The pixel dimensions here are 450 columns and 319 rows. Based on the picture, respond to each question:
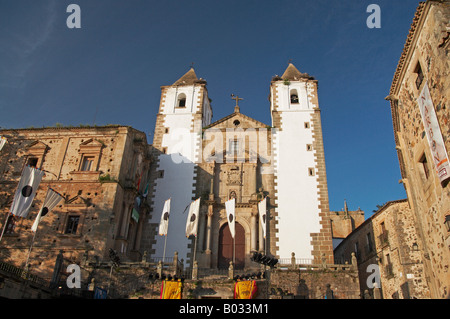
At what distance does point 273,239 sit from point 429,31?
1562 centimetres

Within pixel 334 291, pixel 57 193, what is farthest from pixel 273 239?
pixel 57 193

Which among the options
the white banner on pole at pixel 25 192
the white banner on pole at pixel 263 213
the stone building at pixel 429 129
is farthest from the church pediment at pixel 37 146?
the stone building at pixel 429 129

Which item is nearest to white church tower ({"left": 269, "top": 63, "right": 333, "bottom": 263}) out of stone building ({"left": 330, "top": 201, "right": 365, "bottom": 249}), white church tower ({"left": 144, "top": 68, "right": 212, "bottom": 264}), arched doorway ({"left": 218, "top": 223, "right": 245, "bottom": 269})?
arched doorway ({"left": 218, "top": 223, "right": 245, "bottom": 269})

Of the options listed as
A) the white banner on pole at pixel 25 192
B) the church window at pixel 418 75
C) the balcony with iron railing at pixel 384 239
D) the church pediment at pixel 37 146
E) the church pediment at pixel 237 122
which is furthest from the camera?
the church pediment at pixel 237 122

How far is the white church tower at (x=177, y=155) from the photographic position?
25.9 meters

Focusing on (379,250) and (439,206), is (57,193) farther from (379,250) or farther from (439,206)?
(379,250)

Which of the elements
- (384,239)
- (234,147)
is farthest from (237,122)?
(384,239)

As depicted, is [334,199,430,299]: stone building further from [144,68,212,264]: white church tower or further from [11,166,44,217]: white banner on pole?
[11,166,44,217]: white banner on pole

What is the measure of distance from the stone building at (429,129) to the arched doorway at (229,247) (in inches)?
456

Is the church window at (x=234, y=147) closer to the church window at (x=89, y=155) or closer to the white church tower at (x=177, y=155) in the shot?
the white church tower at (x=177, y=155)
